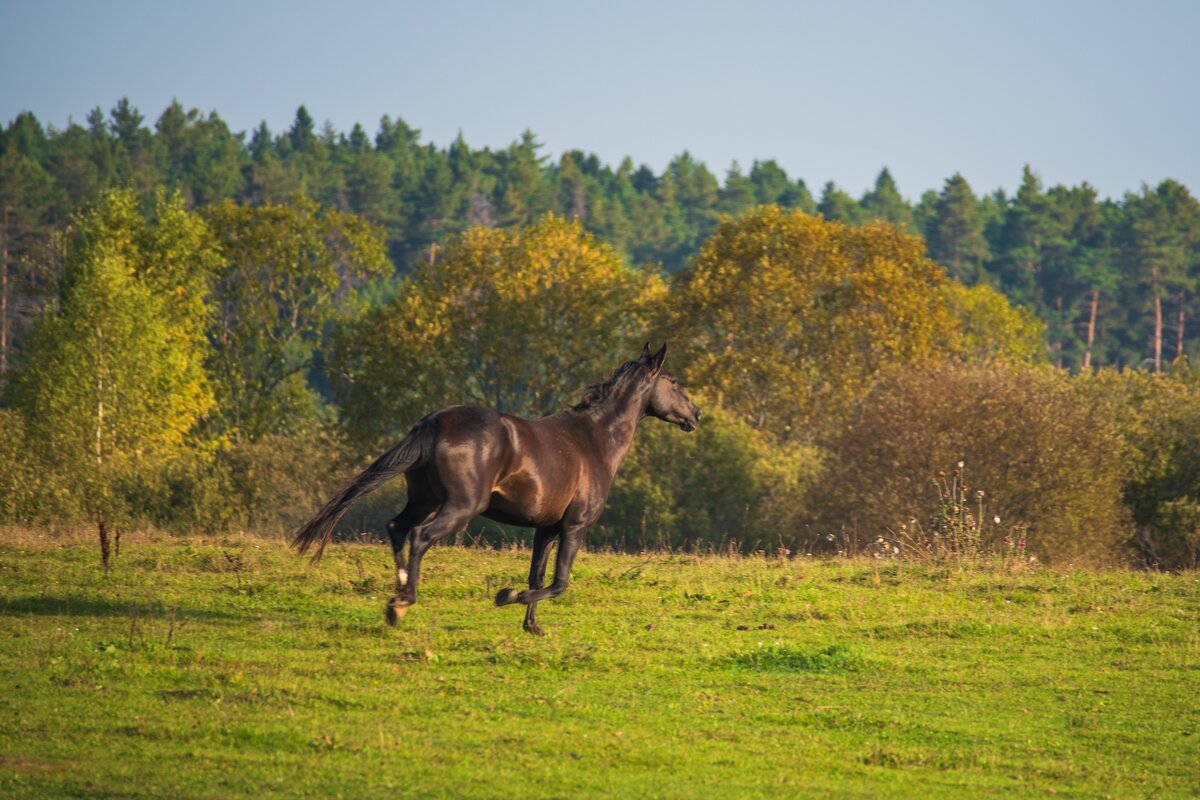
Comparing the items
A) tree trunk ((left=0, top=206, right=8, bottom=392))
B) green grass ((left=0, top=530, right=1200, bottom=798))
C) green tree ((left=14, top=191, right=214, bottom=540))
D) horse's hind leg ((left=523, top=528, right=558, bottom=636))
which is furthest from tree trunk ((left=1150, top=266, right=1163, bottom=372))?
horse's hind leg ((left=523, top=528, right=558, bottom=636))

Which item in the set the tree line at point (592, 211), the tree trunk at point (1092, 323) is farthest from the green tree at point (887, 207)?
the tree trunk at point (1092, 323)

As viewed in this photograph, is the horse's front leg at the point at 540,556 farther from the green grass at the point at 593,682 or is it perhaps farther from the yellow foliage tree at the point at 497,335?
the yellow foliage tree at the point at 497,335

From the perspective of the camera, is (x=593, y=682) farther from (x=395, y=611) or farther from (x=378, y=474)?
(x=378, y=474)

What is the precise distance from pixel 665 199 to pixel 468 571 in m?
178

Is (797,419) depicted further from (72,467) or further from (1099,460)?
(72,467)

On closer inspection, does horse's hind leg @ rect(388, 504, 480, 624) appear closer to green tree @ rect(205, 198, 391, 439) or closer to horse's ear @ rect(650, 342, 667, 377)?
horse's ear @ rect(650, 342, 667, 377)

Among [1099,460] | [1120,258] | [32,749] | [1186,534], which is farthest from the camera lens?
[1120,258]

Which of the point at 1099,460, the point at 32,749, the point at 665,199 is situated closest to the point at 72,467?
the point at 1099,460

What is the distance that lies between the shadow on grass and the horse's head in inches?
191

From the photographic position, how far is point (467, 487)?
43.6 feet

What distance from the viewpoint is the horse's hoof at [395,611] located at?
13.2 meters

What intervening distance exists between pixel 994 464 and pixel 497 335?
26.1 meters

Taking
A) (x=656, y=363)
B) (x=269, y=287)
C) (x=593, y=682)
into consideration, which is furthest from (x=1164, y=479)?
(x=269, y=287)

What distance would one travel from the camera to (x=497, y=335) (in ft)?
189
